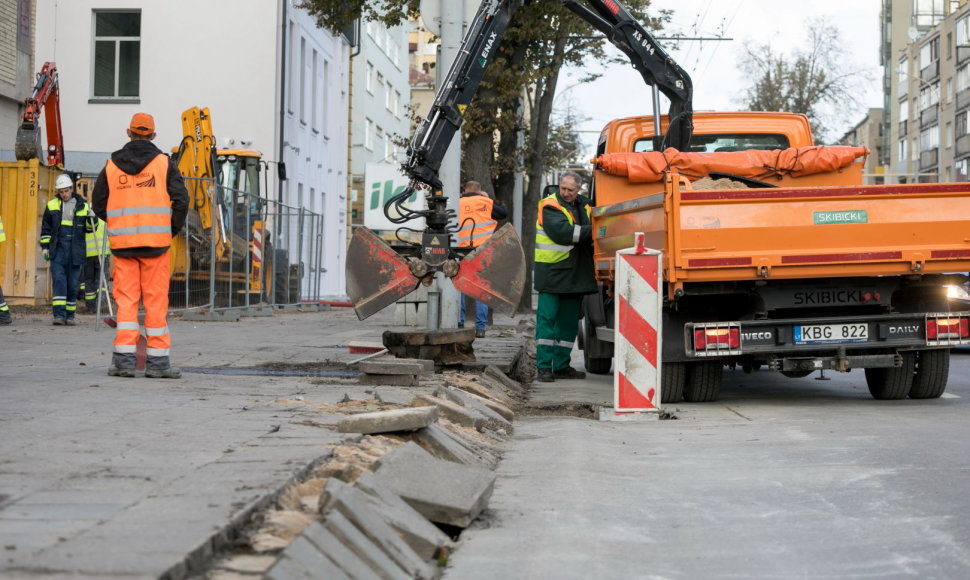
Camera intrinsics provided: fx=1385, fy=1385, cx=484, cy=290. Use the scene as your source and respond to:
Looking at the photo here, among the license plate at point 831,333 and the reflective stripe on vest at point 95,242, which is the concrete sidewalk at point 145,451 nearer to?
the license plate at point 831,333

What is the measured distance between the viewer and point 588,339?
1446cm

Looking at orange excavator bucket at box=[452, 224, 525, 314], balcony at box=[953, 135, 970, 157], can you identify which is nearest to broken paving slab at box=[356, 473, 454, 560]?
orange excavator bucket at box=[452, 224, 525, 314]

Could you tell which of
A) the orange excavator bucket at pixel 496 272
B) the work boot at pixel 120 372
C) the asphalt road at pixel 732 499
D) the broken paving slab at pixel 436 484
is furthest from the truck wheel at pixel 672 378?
the broken paving slab at pixel 436 484

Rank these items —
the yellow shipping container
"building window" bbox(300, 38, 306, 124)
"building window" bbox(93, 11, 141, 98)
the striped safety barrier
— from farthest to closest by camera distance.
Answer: "building window" bbox(300, 38, 306, 124), "building window" bbox(93, 11, 141, 98), the yellow shipping container, the striped safety barrier

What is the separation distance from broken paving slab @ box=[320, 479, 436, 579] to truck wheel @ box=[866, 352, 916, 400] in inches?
287

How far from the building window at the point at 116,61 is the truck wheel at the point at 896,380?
2487 cm

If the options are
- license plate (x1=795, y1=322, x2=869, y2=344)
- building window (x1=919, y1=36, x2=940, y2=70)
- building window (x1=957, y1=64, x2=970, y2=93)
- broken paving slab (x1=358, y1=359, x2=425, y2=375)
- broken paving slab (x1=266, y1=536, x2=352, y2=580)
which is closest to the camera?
broken paving slab (x1=266, y1=536, x2=352, y2=580)

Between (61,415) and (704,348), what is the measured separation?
5.06 meters

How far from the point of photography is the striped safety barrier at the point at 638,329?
1006cm

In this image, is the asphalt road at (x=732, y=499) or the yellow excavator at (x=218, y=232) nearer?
the asphalt road at (x=732, y=499)

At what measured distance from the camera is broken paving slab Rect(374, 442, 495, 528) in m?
5.37

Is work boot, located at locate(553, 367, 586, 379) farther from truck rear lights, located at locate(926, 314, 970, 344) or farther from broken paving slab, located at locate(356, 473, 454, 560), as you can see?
broken paving slab, located at locate(356, 473, 454, 560)

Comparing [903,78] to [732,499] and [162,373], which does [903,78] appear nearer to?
[162,373]

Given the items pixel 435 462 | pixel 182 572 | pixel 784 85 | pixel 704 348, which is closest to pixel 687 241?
pixel 704 348
